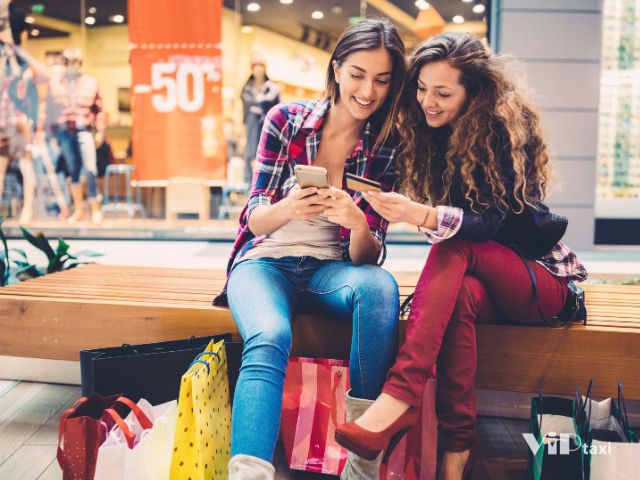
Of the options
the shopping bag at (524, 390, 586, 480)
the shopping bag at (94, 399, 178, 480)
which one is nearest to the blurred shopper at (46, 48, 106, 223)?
the shopping bag at (94, 399, 178, 480)

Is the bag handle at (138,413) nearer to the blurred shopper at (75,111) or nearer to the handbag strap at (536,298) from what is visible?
the handbag strap at (536,298)

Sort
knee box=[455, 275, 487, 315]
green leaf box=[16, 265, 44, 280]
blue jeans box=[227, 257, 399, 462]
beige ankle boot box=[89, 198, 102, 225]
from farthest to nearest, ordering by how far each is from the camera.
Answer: beige ankle boot box=[89, 198, 102, 225] < green leaf box=[16, 265, 44, 280] < knee box=[455, 275, 487, 315] < blue jeans box=[227, 257, 399, 462]

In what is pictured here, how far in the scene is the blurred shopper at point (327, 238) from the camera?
1.71m

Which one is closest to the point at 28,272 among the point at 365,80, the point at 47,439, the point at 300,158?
the point at 47,439

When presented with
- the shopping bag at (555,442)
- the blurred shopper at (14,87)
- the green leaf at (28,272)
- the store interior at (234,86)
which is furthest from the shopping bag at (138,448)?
the blurred shopper at (14,87)

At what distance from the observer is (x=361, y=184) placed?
71.3 inches

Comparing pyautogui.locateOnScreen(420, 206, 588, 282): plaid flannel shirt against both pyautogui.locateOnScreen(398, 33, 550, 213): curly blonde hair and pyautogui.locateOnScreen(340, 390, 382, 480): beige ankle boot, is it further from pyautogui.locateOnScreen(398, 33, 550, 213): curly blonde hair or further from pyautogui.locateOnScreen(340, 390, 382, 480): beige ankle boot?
pyautogui.locateOnScreen(340, 390, 382, 480): beige ankle boot

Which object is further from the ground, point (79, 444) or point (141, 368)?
point (141, 368)

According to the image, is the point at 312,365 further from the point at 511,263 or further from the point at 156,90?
the point at 156,90

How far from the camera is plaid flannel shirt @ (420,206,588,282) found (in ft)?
6.04

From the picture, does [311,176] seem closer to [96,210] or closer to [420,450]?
[420,450]

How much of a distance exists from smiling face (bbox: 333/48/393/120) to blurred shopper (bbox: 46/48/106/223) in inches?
205

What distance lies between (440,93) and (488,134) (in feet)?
0.69

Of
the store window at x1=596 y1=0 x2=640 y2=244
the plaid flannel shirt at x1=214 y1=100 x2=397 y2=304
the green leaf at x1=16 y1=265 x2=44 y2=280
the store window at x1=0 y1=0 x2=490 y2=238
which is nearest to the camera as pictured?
the plaid flannel shirt at x1=214 y1=100 x2=397 y2=304
